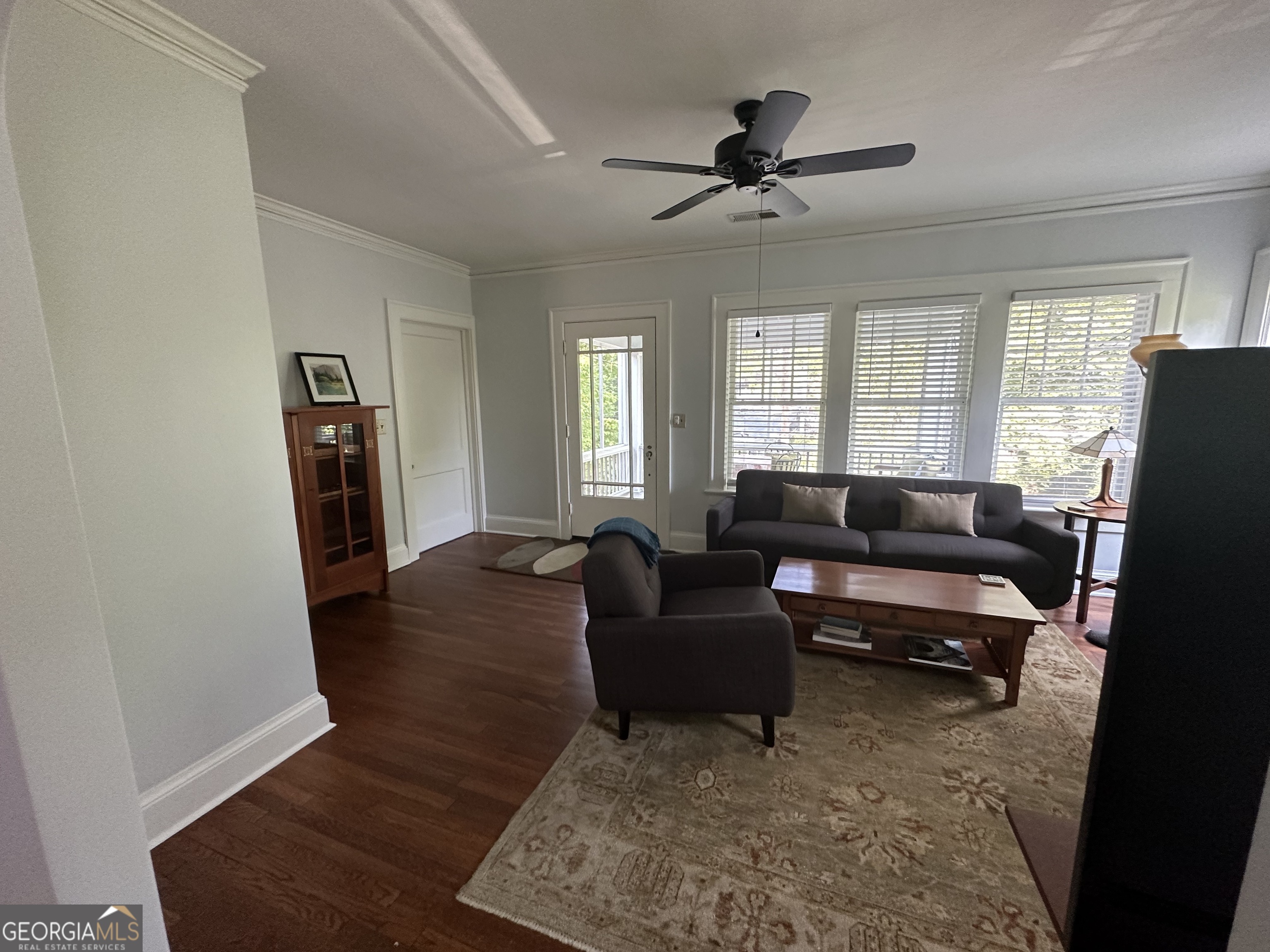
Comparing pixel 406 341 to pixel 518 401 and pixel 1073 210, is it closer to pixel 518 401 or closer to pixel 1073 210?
pixel 518 401

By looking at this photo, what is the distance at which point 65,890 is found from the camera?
959mm

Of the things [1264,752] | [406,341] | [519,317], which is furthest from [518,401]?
[1264,752]

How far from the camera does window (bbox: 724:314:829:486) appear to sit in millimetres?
3982

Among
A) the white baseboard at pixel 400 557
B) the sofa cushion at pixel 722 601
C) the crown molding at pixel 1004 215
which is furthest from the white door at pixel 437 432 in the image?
the sofa cushion at pixel 722 601

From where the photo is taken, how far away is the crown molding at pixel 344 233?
122 inches

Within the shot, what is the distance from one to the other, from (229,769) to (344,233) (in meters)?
3.32

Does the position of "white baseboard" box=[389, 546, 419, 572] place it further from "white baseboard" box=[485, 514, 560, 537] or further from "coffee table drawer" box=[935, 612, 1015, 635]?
"coffee table drawer" box=[935, 612, 1015, 635]

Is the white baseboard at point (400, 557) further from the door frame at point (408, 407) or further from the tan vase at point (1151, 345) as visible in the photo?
the tan vase at point (1151, 345)

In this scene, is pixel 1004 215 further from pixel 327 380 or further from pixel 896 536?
pixel 327 380

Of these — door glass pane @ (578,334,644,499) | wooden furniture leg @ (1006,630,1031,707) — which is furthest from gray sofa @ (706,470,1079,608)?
door glass pane @ (578,334,644,499)

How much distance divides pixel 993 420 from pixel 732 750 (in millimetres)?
3083

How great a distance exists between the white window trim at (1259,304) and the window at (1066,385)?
0.43 m

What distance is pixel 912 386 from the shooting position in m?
3.78

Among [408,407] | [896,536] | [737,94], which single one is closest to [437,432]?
[408,407]
